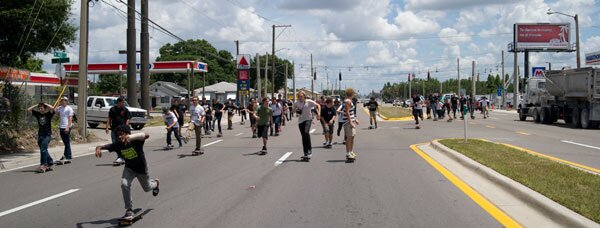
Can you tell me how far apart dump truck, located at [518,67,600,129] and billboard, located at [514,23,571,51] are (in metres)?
42.1

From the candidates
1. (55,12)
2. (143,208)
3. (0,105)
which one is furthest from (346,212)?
(0,105)

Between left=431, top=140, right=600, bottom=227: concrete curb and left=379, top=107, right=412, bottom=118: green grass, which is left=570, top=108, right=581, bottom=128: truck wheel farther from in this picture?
left=431, top=140, right=600, bottom=227: concrete curb

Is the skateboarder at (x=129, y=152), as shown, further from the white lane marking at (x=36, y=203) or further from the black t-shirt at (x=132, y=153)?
the white lane marking at (x=36, y=203)

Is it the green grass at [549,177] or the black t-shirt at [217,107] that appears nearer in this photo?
the green grass at [549,177]

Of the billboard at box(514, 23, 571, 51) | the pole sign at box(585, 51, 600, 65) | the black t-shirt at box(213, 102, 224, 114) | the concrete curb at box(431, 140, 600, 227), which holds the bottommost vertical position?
the concrete curb at box(431, 140, 600, 227)

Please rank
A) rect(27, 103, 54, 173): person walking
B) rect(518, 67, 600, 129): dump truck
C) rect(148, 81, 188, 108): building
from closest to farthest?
1. rect(27, 103, 54, 173): person walking
2. rect(518, 67, 600, 129): dump truck
3. rect(148, 81, 188, 108): building

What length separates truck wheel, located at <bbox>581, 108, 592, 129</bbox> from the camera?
25.5 meters

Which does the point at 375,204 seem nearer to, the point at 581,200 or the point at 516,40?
the point at 581,200

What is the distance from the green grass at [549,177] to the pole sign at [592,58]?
53.3m

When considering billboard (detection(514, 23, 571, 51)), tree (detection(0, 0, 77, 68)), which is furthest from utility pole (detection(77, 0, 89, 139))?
billboard (detection(514, 23, 571, 51))

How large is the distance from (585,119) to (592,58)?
41.6m

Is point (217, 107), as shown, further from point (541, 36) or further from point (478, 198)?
point (541, 36)

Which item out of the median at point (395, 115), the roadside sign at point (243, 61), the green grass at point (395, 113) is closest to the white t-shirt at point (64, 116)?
the median at point (395, 115)

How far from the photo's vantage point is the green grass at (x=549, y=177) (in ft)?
23.5
